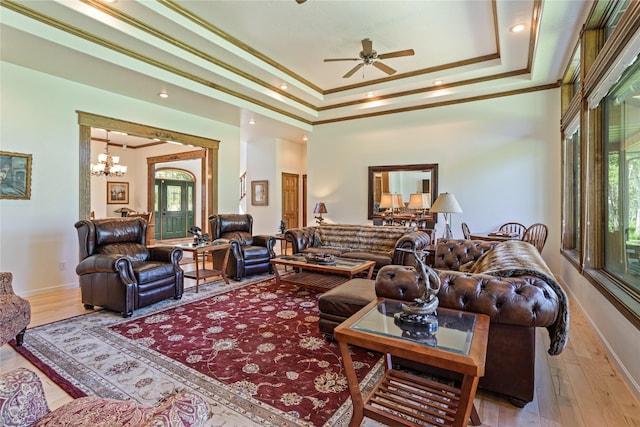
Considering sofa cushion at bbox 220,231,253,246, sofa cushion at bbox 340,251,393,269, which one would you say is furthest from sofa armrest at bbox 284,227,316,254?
sofa cushion at bbox 340,251,393,269

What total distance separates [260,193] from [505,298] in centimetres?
760

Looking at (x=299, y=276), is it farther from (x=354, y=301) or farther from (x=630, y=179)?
(x=630, y=179)

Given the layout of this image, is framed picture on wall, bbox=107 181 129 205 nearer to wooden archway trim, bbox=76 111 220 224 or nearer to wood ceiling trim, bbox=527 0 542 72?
wooden archway trim, bbox=76 111 220 224

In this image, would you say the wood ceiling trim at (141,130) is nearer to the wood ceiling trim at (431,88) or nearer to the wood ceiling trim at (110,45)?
the wood ceiling trim at (110,45)

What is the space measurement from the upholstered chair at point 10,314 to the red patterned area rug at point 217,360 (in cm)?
25

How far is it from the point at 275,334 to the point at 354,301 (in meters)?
0.86

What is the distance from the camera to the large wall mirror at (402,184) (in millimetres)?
6359

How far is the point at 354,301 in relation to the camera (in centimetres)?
265

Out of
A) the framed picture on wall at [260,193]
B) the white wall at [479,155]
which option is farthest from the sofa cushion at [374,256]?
the framed picture on wall at [260,193]

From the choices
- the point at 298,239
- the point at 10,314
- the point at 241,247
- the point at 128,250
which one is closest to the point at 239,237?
the point at 241,247

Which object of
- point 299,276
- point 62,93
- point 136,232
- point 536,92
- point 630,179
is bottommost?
point 299,276

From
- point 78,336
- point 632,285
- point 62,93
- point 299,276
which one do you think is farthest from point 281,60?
point 632,285

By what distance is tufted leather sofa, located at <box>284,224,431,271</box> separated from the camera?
15.8 feet

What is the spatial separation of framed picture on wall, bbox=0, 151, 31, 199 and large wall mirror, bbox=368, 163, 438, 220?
5749 millimetres
